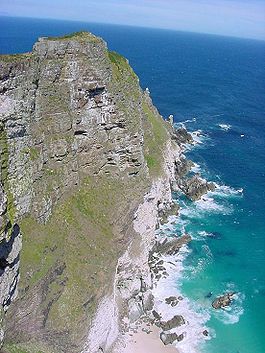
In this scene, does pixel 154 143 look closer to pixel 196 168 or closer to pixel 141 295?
pixel 196 168

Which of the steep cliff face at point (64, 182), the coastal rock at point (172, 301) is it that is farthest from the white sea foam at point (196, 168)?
the coastal rock at point (172, 301)

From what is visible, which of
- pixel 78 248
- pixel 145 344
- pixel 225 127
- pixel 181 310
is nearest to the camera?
pixel 78 248

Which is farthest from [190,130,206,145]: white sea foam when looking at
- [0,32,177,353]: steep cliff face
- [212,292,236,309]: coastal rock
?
[212,292,236,309]: coastal rock

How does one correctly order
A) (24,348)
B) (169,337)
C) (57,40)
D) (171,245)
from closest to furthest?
(24,348) < (57,40) < (169,337) < (171,245)

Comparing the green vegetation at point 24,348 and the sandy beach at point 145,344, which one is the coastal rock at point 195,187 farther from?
the green vegetation at point 24,348

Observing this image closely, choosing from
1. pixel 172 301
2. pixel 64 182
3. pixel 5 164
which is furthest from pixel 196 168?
pixel 5 164

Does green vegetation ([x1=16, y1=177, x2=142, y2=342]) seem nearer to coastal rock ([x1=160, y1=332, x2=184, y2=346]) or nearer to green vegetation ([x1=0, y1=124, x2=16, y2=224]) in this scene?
green vegetation ([x1=0, y1=124, x2=16, y2=224])
